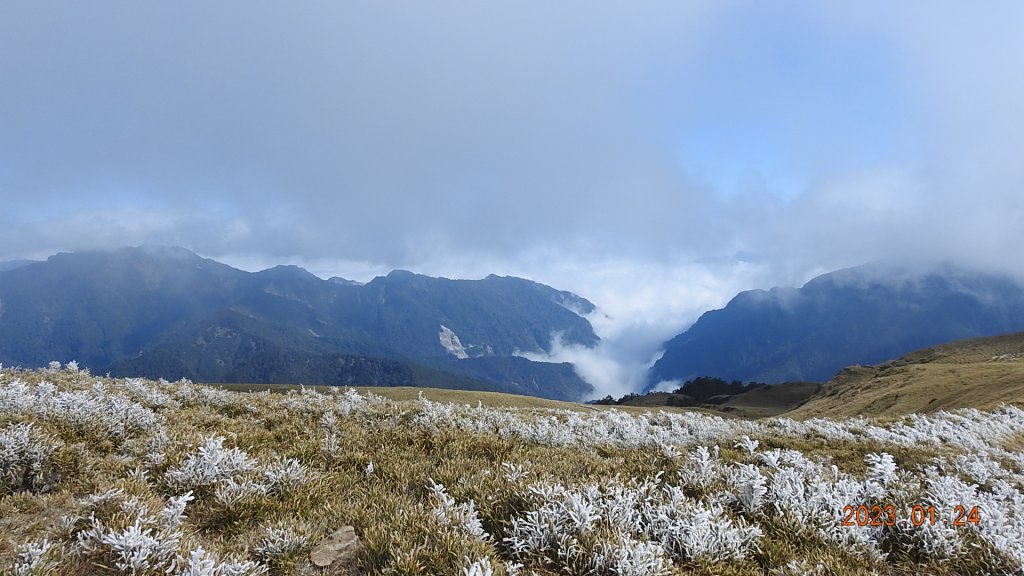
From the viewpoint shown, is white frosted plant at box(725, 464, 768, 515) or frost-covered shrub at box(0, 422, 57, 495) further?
white frosted plant at box(725, 464, 768, 515)

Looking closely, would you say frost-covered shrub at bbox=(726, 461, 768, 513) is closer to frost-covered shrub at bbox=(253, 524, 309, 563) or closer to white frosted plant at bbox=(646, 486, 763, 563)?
white frosted plant at bbox=(646, 486, 763, 563)

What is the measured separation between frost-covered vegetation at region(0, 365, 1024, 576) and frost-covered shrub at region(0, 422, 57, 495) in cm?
2

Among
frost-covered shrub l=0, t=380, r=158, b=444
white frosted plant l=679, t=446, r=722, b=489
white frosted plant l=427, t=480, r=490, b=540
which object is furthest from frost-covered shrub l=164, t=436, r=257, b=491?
white frosted plant l=679, t=446, r=722, b=489

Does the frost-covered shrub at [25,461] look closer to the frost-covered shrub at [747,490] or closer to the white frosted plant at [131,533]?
the white frosted plant at [131,533]

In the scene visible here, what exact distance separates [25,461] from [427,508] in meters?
5.54

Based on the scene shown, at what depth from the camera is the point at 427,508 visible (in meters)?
6.02

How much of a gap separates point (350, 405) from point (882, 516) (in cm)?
1279

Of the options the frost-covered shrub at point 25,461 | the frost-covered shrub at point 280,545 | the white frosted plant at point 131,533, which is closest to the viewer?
the white frosted plant at point 131,533

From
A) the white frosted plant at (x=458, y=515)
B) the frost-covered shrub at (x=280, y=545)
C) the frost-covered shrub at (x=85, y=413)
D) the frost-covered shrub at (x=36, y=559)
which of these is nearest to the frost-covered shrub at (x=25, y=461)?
the frost-covered shrub at (x=85, y=413)

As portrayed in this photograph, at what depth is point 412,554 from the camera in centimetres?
473

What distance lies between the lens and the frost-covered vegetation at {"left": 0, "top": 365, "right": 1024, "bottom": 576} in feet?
16.0

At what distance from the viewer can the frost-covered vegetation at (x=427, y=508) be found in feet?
16.0

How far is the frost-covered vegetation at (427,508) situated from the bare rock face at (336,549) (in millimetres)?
138

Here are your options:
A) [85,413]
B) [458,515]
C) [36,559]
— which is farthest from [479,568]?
[85,413]
